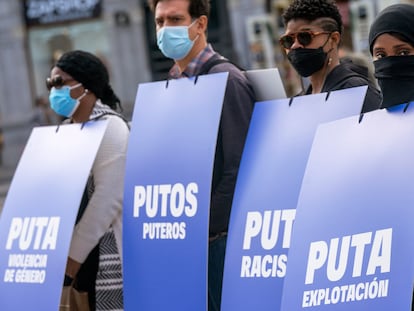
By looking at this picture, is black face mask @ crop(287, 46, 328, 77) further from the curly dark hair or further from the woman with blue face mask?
the woman with blue face mask

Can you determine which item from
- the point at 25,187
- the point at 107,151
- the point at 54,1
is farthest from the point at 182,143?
the point at 54,1

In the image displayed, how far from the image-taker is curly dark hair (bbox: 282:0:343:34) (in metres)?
4.07

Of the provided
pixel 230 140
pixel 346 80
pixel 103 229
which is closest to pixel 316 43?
pixel 346 80

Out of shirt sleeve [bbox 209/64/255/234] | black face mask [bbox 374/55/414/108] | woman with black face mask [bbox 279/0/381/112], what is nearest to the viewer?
black face mask [bbox 374/55/414/108]

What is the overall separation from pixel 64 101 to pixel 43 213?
549 mm

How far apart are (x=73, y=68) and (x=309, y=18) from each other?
1.29 m

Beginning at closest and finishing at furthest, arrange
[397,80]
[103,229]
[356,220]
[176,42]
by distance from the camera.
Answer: [356,220] → [397,80] → [176,42] → [103,229]

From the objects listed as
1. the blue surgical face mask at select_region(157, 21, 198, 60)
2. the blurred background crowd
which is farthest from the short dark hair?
the blurred background crowd

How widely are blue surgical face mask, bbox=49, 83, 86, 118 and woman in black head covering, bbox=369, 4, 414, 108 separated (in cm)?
193

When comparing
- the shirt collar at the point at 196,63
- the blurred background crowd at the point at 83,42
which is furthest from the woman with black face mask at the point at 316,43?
the blurred background crowd at the point at 83,42

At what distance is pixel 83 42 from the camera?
2667 cm

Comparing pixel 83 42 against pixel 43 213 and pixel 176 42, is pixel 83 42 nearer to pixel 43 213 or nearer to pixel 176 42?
pixel 43 213

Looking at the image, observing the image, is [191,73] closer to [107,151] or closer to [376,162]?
[107,151]

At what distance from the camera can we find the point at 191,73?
444 cm
